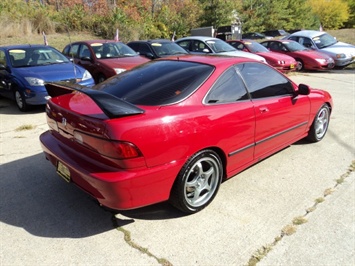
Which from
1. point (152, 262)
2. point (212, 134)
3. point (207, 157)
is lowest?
point (152, 262)

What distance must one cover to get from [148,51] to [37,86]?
469cm

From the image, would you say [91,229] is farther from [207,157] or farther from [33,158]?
[33,158]

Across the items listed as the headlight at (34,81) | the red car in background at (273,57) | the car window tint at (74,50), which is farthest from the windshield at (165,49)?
the headlight at (34,81)

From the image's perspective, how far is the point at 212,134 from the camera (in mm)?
2877

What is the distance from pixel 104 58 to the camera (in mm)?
8422

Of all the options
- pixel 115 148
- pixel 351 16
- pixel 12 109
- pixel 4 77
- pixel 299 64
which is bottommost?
pixel 12 109

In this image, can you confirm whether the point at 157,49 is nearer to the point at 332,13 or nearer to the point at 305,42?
the point at 305,42

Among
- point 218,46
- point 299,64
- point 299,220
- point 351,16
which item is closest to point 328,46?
point 299,64

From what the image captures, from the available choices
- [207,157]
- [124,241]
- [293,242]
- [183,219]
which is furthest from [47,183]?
[293,242]

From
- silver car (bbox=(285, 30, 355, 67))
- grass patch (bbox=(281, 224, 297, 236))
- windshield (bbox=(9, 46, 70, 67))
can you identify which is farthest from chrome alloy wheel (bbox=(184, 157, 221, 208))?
silver car (bbox=(285, 30, 355, 67))

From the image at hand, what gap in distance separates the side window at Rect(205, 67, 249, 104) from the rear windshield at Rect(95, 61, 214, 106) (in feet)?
0.51

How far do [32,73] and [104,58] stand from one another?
2458 millimetres

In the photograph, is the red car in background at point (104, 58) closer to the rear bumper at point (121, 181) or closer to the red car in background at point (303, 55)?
the rear bumper at point (121, 181)

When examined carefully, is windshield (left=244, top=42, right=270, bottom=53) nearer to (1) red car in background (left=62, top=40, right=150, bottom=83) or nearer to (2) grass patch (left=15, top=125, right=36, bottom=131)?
(1) red car in background (left=62, top=40, right=150, bottom=83)
